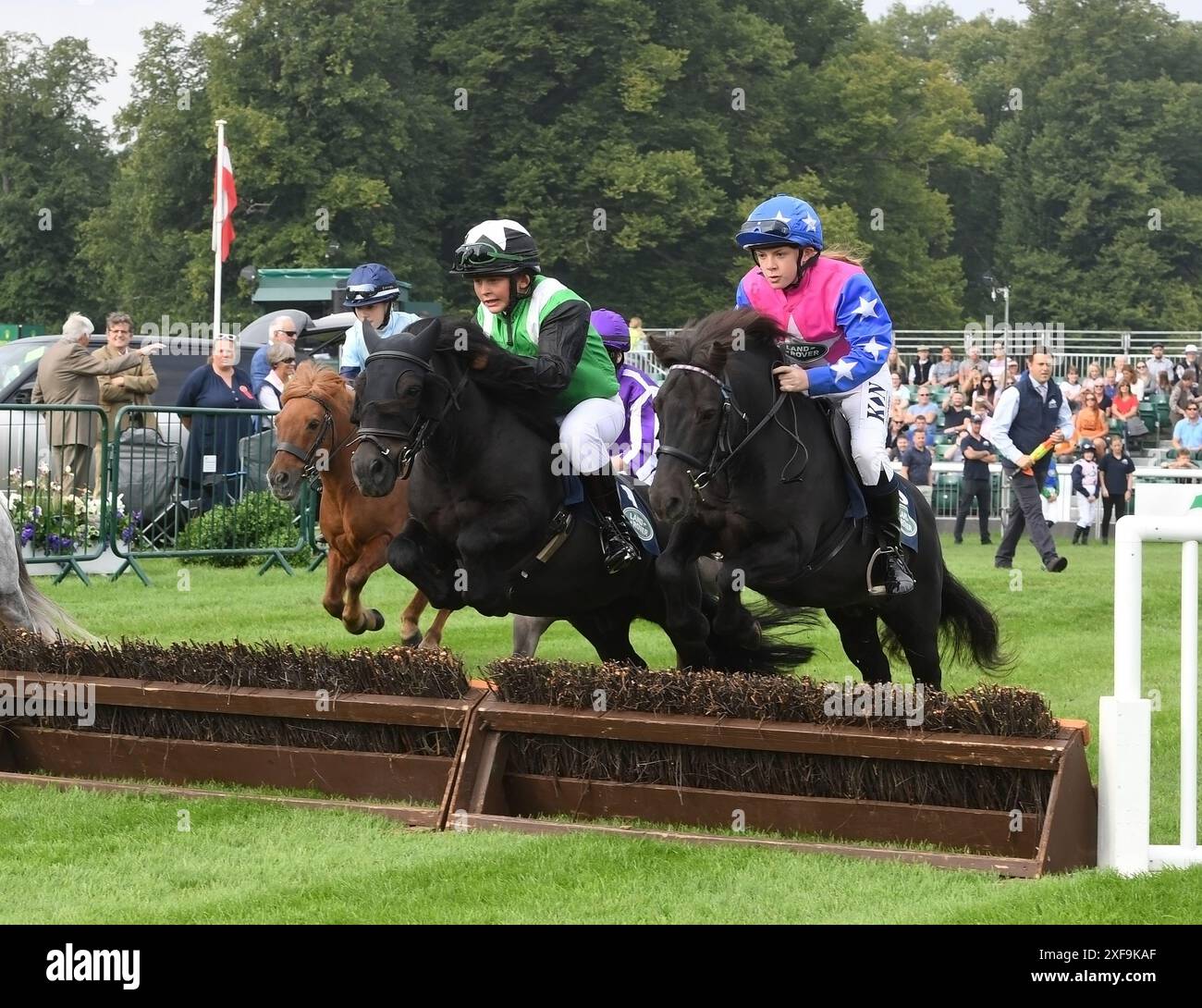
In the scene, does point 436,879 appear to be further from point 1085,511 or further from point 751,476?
point 1085,511

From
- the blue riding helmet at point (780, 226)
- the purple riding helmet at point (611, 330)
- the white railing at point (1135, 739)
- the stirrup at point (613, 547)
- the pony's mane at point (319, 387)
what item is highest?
the blue riding helmet at point (780, 226)

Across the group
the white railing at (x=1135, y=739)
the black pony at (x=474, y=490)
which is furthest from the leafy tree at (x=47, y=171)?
the white railing at (x=1135, y=739)

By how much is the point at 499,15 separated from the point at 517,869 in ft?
130

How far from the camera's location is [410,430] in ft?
22.4

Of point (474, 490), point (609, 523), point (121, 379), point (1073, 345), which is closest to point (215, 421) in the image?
point (121, 379)

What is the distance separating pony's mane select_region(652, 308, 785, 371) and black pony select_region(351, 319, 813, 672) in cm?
77

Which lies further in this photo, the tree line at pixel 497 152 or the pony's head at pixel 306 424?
the tree line at pixel 497 152

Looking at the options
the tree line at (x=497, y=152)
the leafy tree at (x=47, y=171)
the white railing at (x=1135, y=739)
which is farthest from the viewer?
the leafy tree at (x=47, y=171)

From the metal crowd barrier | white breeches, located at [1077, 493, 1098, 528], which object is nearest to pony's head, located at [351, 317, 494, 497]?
the metal crowd barrier

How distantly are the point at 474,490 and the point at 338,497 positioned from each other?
2223 mm

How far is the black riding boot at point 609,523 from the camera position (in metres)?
7.61

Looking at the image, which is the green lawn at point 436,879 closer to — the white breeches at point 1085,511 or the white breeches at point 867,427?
the white breeches at point 867,427

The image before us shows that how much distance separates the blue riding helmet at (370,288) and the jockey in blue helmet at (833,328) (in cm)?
238
